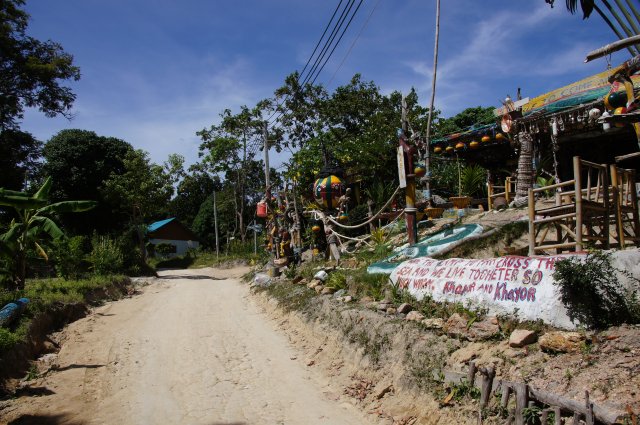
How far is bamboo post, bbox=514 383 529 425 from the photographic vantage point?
3.91 m

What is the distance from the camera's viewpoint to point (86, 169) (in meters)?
24.9

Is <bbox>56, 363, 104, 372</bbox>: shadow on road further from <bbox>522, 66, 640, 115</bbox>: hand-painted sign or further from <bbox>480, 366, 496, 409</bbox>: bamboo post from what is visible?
<bbox>522, 66, 640, 115</bbox>: hand-painted sign

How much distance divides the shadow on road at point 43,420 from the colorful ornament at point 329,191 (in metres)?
8.95

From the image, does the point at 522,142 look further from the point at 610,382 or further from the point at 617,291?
the point at 610,382

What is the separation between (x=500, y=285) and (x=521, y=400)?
85.7 inches

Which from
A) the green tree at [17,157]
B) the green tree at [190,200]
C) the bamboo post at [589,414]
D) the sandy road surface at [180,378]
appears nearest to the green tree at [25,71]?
the green tree at [17,157]

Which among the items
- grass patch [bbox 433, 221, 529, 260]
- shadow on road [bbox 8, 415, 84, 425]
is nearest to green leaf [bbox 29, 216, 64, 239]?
shadow on road [bbox 8, 415, 84, 425]

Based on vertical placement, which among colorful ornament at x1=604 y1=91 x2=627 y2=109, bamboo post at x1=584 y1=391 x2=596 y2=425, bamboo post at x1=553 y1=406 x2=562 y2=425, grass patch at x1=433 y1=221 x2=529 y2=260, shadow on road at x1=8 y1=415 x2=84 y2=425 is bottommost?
shadow on road at x1=8 y1=415 x2=84 y2=425

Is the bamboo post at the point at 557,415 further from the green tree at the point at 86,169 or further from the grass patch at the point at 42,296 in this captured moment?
the green tree at the point at 86,169

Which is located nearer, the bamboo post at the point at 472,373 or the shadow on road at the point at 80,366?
the bamboo post at the point at 472,373

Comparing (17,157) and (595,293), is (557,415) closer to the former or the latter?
(595,293)

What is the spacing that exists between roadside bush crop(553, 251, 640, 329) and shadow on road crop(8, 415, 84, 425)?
5.92 meters

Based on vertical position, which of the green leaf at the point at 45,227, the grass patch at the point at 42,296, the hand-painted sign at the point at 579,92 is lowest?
the grass patch at the point at 42,296

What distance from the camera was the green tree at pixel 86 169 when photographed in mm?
24500
